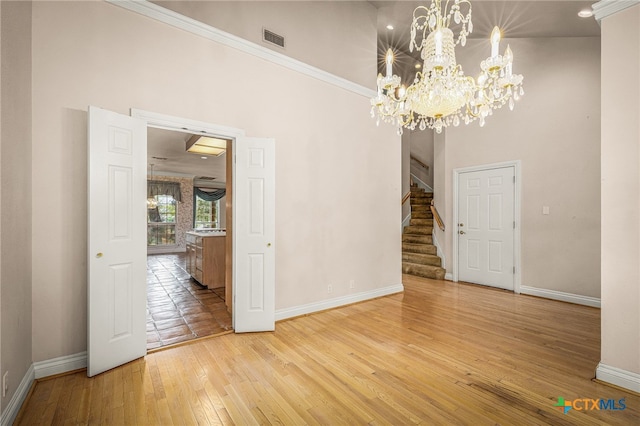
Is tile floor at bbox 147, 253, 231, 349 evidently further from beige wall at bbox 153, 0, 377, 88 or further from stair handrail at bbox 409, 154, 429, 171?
stair handrail at bbox 409, 154, 429, 171

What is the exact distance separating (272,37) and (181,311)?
3.72 metres

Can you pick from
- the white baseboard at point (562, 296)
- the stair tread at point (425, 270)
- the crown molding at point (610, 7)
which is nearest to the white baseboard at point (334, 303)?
the stair tread at point (425, 270)

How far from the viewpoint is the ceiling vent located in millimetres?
3589

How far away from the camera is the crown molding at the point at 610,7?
2.20 metres

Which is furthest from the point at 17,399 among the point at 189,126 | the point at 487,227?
the point at 487,227

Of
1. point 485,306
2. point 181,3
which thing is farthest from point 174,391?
point 485,306

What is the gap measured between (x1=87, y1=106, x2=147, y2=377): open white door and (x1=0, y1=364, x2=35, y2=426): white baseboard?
0.35 meters

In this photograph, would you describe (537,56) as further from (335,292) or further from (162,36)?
(162,36)

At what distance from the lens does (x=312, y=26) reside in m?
4.03

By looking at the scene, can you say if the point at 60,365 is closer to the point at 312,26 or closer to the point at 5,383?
the point at 5,383

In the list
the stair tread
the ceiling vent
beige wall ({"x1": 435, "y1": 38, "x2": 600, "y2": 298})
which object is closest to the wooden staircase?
the stair tread

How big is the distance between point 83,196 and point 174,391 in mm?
1769

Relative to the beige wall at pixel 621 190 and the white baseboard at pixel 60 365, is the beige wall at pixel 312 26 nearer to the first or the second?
Result: the beige wall at pixel 621 190

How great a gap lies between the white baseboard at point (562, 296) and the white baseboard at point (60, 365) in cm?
587
